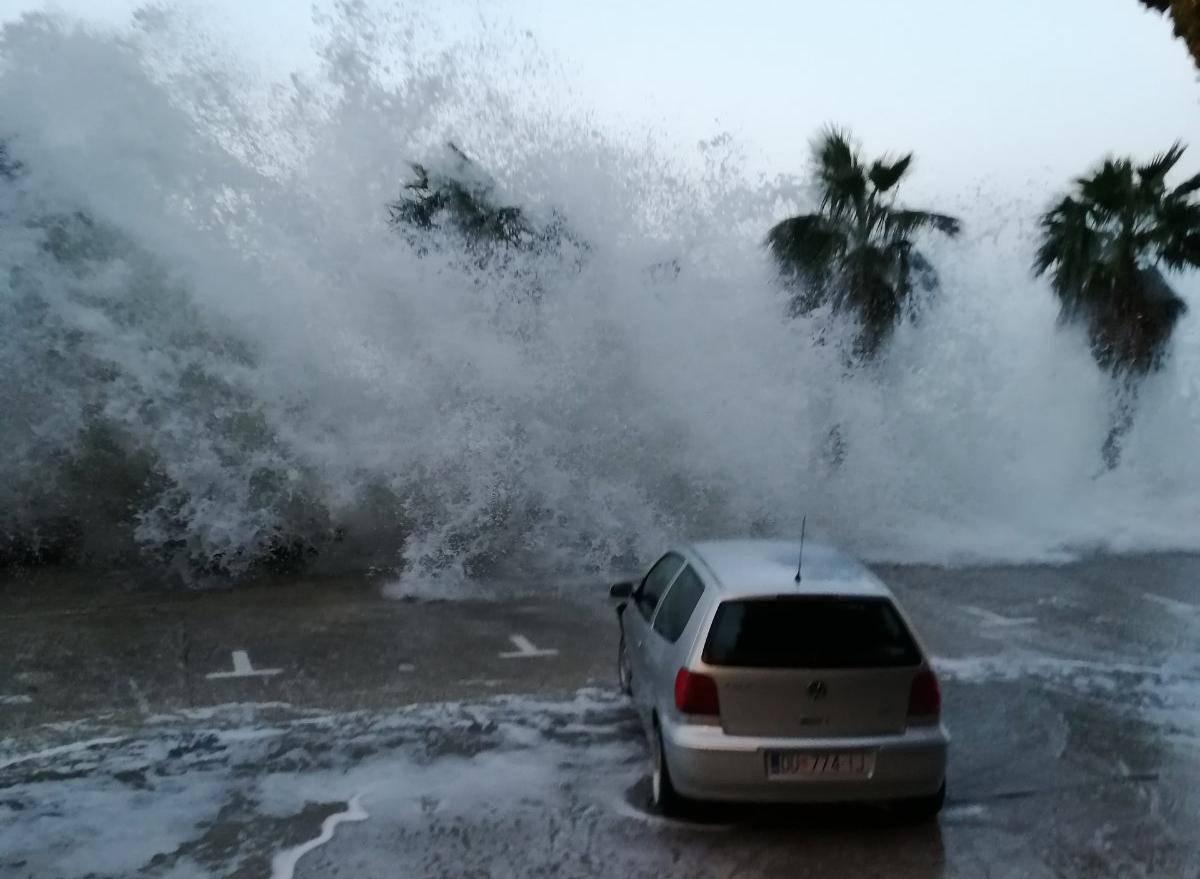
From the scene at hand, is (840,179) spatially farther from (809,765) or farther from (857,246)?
(809,765)

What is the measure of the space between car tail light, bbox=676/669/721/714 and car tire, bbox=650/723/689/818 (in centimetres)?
32

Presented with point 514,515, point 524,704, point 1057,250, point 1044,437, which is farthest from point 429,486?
point 1057,250

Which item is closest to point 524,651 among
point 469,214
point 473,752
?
point 473,752

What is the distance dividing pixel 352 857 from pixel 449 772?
1201mm

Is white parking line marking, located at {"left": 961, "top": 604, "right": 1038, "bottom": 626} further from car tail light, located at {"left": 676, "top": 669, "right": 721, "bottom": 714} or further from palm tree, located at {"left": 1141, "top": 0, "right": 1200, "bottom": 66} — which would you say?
car tail light, located at {"left": 676, "top": 669, "right": 721, "bottom": 714}

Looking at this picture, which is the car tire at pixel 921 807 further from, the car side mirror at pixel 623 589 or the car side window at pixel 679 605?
the car side mirror at pixel 623 589

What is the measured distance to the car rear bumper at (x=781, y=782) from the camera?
503cm

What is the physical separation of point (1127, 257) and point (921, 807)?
66.2ft

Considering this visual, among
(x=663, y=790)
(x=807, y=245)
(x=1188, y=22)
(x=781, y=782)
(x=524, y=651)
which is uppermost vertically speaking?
(x=807, y=245)

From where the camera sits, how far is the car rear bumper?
503 cm

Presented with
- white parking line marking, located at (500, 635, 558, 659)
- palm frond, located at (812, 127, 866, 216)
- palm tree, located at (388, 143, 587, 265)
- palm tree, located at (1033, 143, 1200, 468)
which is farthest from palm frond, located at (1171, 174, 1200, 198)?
white parking line marking, located at (500, 635, 558, 659)

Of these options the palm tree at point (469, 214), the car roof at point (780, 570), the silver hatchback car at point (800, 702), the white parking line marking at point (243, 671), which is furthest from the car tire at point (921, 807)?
the palm tree at point (469, 214)

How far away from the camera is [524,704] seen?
7457mm

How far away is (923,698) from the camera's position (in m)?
5.20
